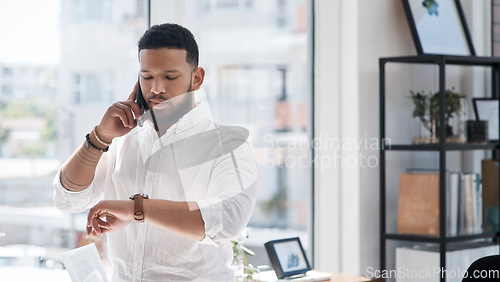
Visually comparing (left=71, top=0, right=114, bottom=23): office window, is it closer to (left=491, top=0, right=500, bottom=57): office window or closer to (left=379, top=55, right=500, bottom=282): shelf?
(left=379, top=55, right=500, bottom=282): shelf

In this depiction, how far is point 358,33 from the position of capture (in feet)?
10.3

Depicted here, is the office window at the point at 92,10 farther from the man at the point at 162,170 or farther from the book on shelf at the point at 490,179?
the book on shelf at the point at 490,179

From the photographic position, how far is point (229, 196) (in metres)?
1.72


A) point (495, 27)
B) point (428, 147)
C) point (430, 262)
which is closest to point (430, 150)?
point (428, 147)

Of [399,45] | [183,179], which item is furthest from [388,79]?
[183,179]

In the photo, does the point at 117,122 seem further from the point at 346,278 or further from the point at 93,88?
the point at 346,278

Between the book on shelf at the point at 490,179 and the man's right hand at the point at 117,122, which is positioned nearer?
the man's right hand at the point at 117,122

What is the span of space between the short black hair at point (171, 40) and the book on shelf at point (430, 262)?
1.71 metres

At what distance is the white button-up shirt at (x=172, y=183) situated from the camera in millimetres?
1827

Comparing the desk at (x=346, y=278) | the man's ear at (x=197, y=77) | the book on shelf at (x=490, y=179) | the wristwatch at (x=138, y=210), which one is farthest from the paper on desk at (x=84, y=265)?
the book on shelf at (x=490, y=179)

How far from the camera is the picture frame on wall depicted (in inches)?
127

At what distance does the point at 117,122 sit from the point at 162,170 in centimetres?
19

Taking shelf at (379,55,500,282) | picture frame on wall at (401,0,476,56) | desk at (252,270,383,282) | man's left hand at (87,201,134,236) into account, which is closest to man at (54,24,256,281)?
man's left hand at (87,201,134,236)

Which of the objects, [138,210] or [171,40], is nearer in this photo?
[138,210]
